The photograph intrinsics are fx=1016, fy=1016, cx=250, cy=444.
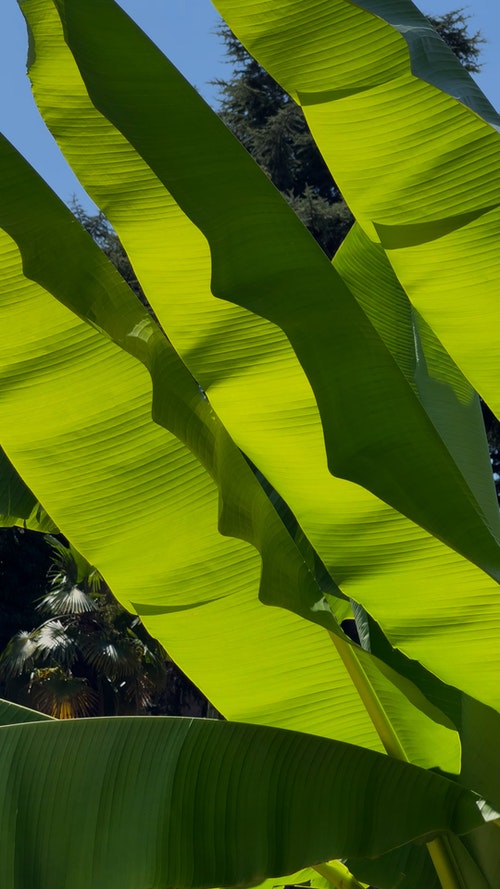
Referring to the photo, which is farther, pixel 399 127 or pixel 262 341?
pixel 262 341

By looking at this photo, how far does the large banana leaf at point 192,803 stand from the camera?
1693 millimetres

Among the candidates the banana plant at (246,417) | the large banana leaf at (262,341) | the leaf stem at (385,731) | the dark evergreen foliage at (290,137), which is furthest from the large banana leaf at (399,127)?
the dark evergreen foliage at (290,137)

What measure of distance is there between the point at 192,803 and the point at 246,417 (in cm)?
68

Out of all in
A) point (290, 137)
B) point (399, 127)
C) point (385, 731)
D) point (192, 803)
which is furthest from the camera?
point (290, 137)

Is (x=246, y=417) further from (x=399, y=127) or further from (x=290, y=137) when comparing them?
A: (x=290, y=137)

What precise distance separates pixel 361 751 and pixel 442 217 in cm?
97

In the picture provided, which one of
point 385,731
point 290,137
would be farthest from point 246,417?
point 290,137

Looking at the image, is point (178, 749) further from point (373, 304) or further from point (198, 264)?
point (373, 304)

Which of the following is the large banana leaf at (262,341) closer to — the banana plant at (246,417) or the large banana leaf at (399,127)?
the banana plant at (246,417)

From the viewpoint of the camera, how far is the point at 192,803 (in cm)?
177

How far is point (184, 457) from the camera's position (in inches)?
84.0

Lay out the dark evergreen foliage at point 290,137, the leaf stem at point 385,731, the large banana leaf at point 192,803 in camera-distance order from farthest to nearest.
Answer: the dark evergreen foliage at point 290,137
the leaf stem at point 385,731
the large banana leaf at point 192,803

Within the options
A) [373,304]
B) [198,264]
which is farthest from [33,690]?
[198,264]

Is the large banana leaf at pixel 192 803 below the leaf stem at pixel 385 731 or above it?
above
